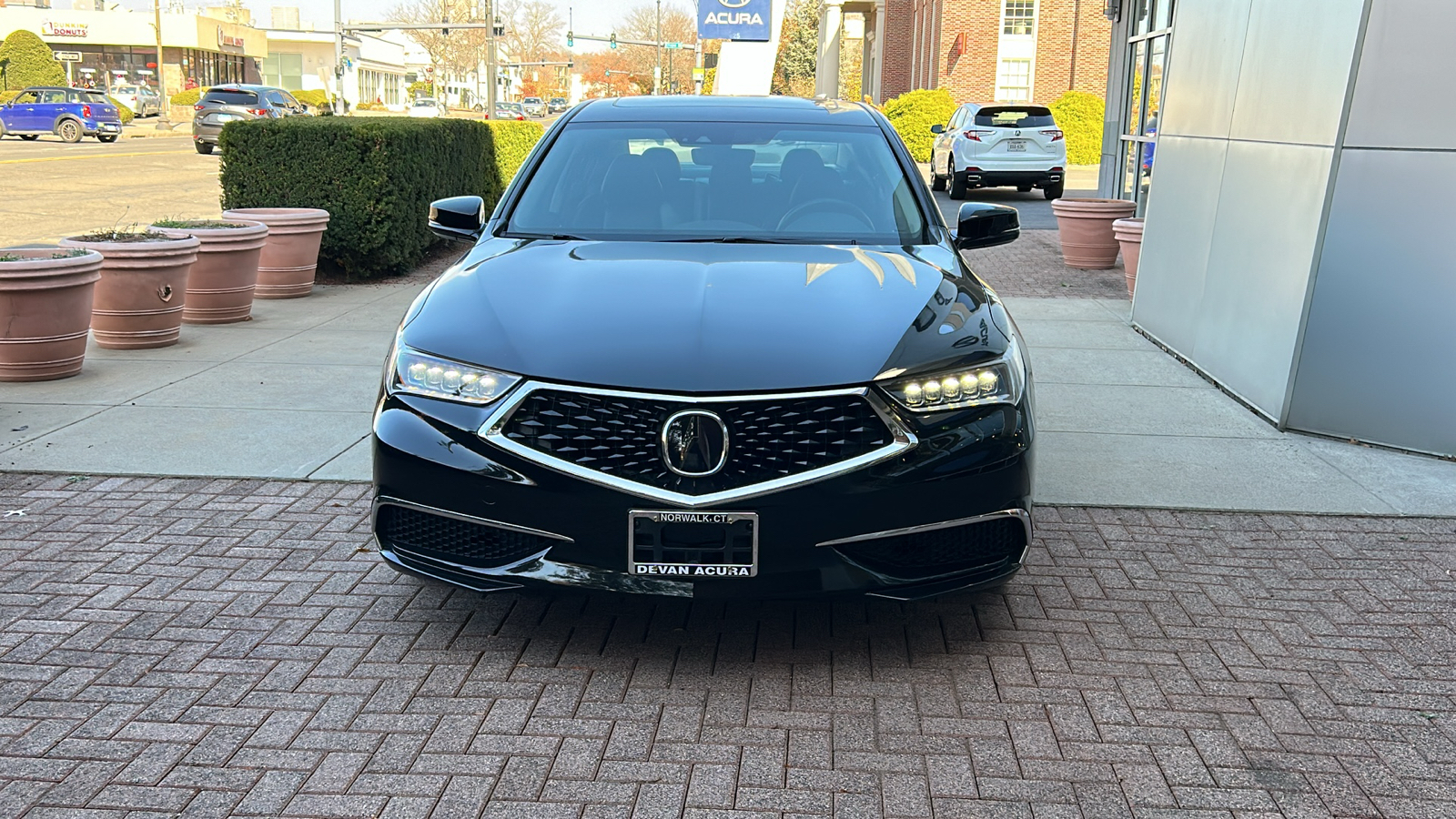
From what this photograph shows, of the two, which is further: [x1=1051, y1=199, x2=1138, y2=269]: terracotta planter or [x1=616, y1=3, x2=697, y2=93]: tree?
[x1=616, y1=3, x2=697, y2=93]: tree

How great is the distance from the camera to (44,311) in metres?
7.06

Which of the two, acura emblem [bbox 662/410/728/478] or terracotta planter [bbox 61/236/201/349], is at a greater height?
acura emblem [bbox 662/410/728/478]

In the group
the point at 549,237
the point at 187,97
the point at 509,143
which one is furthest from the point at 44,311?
the point at 187,97

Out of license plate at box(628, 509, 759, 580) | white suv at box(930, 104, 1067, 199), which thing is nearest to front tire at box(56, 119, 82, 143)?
white suv at box(930, 104, 1067, 199)

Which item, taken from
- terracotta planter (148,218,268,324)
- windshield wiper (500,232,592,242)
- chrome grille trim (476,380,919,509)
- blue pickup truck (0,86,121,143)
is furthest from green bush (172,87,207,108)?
chrome grille trim (476,380,919,509)

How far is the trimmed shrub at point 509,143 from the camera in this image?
15.9 meters

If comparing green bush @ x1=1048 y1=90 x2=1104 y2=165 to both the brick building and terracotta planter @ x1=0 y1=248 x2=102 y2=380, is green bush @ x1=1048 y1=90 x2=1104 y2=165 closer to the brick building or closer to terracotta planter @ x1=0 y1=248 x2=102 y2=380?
the brick building

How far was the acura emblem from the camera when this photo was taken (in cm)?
335

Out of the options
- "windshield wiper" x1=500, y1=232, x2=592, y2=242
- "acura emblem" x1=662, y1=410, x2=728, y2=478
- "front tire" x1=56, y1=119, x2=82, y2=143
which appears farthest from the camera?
"front tire" x1=56, y1=119, x2=82, y2=143

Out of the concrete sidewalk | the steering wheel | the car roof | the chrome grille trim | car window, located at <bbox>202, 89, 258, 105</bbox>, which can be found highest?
the car roof

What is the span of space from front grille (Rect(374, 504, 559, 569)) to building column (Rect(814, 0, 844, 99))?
161 ft

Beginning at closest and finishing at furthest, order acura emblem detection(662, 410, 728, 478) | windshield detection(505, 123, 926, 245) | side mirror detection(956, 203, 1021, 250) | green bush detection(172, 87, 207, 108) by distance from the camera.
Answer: acura emblem detection(662, 410, 728, 478), windshield detection(505, 123, 926, 245), side mirror detection(956, 203, 1021, 250), green bush detection(172, 87, 207, 108)

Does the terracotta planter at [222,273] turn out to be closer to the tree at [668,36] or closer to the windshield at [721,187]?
the windshield at [721,187]

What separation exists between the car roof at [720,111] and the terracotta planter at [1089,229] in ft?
26.0
